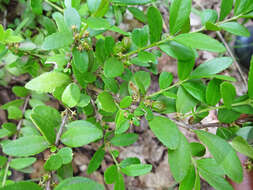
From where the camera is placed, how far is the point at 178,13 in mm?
614

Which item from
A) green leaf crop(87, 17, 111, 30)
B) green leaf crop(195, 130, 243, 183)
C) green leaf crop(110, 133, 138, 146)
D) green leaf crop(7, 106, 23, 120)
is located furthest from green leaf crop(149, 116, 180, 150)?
green leaf crop(7, 106, 23, 120)

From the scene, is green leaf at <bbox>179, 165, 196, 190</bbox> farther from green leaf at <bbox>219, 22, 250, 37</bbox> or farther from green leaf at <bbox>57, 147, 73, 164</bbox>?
green leaf at <bbox>219, 22, 250, 37</bbox>

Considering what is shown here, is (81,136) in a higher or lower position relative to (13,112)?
higher

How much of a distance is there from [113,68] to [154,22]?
0.19 meters

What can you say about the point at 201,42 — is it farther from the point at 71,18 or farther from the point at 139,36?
the point at 71,18

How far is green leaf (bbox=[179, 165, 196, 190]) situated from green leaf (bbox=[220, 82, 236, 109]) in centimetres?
25

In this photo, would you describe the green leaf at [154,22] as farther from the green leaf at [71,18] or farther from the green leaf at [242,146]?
the green leaf at [242,146]

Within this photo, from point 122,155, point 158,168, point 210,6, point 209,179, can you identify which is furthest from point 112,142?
point 210,6

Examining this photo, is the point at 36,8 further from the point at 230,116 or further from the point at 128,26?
the point at 128,26

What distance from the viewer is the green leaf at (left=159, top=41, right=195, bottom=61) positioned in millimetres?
658

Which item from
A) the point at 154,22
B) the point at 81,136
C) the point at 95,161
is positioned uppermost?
the point at 154,22

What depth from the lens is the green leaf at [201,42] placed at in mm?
566

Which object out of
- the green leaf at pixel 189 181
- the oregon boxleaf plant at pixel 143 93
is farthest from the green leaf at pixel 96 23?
the green leaf at pixel 189 181

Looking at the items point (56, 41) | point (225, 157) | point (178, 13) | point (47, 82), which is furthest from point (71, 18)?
point (225, 157)
